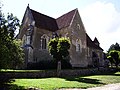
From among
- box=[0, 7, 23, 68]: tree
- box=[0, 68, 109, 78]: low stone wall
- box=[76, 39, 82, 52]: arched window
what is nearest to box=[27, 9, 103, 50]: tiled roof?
box=[76, 39, 82, 52]: arched window

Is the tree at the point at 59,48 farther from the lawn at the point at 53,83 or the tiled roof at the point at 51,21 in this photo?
the tiled roof at the point at 51,21

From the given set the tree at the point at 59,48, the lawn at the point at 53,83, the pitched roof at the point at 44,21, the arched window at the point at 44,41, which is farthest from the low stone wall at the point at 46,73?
the pitched roof at the point at 44,21

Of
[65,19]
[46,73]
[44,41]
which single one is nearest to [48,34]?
[44,41]

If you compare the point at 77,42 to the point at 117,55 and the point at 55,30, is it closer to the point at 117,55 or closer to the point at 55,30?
the point at 55,30

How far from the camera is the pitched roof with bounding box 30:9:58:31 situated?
142 feet

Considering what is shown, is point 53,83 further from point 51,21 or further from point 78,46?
point 51,21

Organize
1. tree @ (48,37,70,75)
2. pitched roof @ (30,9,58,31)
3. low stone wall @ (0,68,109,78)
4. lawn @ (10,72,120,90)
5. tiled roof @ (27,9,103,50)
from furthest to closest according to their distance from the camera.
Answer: tiled roof @ (27,9,103,50) < pitched roof @ (30,9,58,31) < tree @ (48,37,70,75) < low stone wall @ (0,68,109,78) < lawn @ (10,72,120,90)

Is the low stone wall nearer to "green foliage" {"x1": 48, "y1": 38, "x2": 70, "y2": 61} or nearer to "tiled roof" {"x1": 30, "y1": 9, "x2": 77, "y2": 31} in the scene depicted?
"green foliage" {"x1": 48, "y1": 38, "x2": 70, "y2": 61}

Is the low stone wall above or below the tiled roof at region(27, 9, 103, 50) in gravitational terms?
below

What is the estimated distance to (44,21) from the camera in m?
45.8

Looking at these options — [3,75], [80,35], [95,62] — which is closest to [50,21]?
[80,35]

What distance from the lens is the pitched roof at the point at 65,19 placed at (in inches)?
1787

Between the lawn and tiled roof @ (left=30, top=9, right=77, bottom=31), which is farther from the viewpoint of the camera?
tiled roof @ (left=30, top=9, right=77, bottom=31)

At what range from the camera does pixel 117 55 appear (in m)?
51.8
